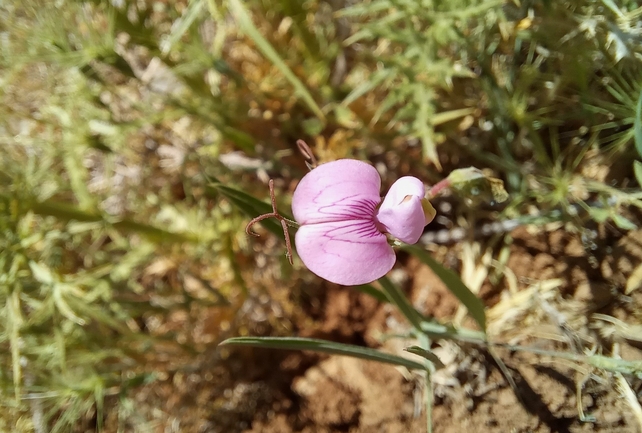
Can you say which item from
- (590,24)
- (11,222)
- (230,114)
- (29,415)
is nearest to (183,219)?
(230,114)

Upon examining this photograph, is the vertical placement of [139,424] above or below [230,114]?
below

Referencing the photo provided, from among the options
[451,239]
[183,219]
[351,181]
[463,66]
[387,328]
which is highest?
[351,181]

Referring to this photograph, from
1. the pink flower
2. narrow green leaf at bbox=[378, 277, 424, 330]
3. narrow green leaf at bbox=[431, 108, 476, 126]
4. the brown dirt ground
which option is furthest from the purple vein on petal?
narrow green leaf at bbox=[431, 108, 476, 126]

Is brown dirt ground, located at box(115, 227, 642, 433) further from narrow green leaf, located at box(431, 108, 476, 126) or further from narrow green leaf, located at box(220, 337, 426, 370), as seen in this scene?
narrow green leaf, located at box(431, 108, 476, 126)

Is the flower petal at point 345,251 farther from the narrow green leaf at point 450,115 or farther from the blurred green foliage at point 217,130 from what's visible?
the narrow green leaf at point 450,115

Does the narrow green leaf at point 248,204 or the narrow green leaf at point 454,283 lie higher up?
the narrow green leaf at point 248,204

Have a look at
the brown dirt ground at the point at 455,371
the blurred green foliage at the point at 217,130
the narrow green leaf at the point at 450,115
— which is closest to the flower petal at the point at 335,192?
the blurred green foliage at the point at 217,130

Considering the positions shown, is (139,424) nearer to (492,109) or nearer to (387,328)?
(387,328)
